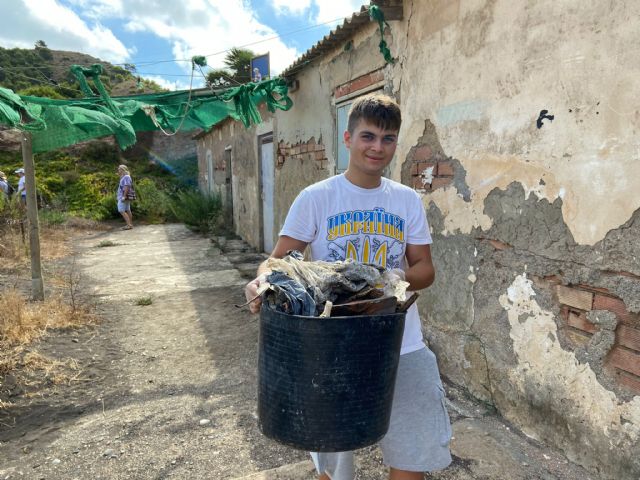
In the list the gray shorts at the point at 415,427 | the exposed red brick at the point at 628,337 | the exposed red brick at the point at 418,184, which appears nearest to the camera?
the gray shorts at the point at 415,427

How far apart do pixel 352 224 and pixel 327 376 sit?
65cm

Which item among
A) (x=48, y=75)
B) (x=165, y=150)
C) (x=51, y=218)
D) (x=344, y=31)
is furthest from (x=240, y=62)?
(x=48, y=75)

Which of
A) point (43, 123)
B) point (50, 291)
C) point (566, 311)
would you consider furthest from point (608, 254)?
point (50, 291)

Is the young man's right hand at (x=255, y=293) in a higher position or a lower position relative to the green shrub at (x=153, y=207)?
higher

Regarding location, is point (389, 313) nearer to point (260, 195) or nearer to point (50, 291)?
point (50, 291)

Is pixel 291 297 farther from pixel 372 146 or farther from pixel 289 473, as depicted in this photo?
pixel 289 473

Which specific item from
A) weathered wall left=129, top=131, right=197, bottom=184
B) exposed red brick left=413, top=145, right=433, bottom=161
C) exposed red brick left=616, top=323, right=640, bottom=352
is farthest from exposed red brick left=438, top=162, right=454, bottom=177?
weathered wall left=129, top=131, right=197, bottom=184

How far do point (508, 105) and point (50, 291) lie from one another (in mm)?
6183

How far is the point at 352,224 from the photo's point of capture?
1683 millimetres

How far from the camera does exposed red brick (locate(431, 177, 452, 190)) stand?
330 centimetres

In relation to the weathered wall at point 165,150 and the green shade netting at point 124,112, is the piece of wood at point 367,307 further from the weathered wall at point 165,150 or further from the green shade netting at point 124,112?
the weathered wall at point 165,150

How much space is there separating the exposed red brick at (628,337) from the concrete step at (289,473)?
1675 mm

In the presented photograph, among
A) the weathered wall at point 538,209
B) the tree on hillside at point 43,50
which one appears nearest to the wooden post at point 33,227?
the weathered wall at point 538,209

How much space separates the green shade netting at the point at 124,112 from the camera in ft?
13.7
